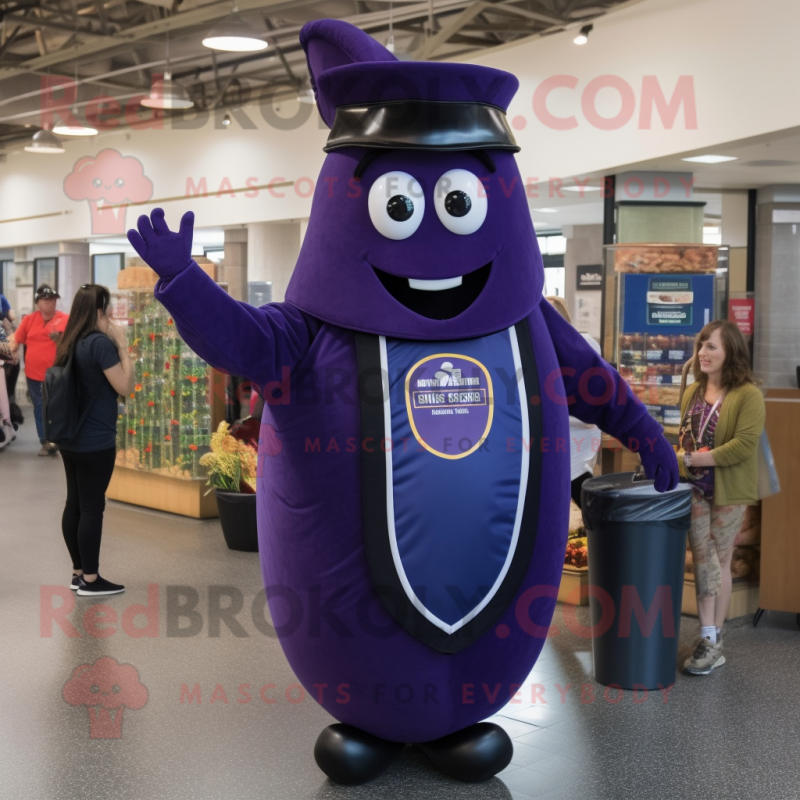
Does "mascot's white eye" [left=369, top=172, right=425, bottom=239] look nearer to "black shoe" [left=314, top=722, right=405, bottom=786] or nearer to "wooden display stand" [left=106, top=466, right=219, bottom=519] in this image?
"black shoe" [left=314, top=722, right=405, bottom=786]

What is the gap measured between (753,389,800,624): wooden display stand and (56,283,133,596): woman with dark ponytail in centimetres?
322

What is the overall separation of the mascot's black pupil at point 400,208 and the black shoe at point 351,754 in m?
1.58

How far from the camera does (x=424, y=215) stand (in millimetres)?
2807

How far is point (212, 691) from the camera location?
4.00m

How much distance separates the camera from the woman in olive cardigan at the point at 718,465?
425cm

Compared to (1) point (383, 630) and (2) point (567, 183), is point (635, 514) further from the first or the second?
(2) point (567, 183)

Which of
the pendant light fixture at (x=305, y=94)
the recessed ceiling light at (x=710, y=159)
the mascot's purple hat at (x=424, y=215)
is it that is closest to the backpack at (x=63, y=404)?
the mascot's purple hat at (x=424, y=215)

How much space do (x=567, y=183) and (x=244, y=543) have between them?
15.3 feet

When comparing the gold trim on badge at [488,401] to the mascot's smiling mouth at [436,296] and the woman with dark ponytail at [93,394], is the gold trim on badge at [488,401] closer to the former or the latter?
the mascot's smiling mouth at [436,296]

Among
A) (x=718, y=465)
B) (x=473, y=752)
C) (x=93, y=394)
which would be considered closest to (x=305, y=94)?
(x=93, y=394)

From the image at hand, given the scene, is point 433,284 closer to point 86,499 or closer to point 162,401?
point 86,499

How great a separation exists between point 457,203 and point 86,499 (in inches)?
128

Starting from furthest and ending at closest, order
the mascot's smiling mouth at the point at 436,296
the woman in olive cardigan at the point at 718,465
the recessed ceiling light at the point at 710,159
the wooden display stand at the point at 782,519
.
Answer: the recessed ceiling light at the point at 710,159 < the wooden display stand at the point at 782,519 < the woman in olive cardigan at the point at 718,465 < the mascot's smiling mouth at the point at 436,296

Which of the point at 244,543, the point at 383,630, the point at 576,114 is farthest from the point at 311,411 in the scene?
the point at 576,114
